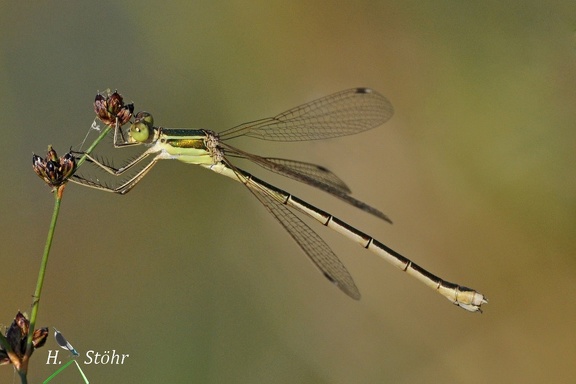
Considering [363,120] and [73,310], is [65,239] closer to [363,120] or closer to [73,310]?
[73,310]

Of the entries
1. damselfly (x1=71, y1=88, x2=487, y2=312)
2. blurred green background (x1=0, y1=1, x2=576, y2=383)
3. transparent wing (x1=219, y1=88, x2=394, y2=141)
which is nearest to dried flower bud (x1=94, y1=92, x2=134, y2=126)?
damselfly (x1=71, y1=88, x2=487, y2=312)

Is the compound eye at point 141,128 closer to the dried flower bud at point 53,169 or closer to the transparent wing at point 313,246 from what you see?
the transparent wing at point 313,246

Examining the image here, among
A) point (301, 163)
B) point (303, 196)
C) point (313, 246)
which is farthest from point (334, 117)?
point (303, 196)

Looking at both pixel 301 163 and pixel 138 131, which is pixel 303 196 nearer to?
pixel 301 163

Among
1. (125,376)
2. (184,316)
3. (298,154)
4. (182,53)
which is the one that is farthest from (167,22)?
(125,376)

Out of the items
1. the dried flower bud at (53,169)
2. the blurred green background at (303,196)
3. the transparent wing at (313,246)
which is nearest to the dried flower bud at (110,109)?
the dried flower bud at (53,169)
